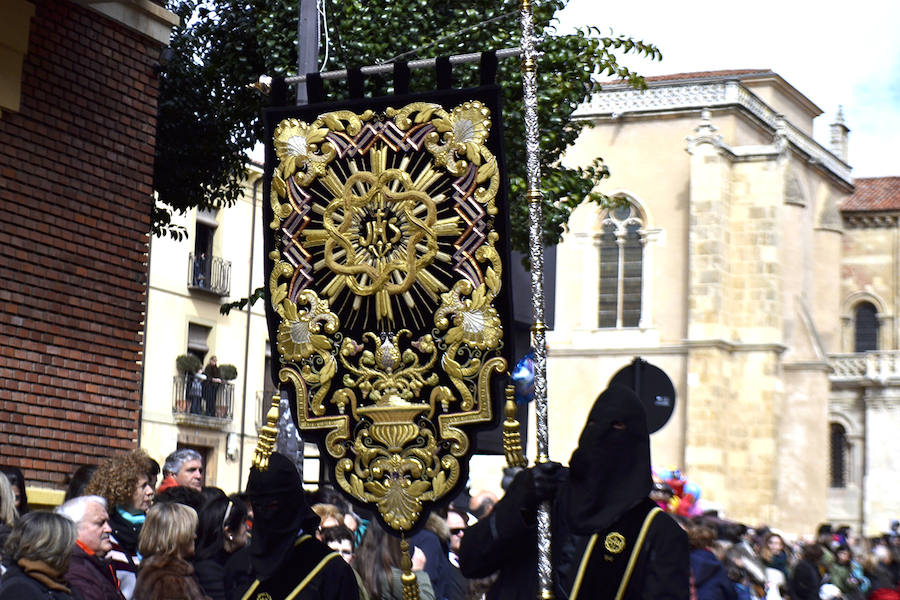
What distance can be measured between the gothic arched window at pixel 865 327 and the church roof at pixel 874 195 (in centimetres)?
364

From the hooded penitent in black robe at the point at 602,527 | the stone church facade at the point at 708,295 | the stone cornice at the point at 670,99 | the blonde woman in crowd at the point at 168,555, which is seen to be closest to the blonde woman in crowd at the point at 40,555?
the blonde woman in crowd at the point at 168,555

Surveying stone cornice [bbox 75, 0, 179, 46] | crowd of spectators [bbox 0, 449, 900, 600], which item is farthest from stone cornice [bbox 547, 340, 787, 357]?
stone cornice [bbox 75, 0, 179, 46]

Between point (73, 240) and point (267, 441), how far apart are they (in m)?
5.05

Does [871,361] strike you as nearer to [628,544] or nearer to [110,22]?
[110,22]

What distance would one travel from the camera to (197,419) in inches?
1328

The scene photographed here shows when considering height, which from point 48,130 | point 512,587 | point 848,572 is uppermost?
point 48,130

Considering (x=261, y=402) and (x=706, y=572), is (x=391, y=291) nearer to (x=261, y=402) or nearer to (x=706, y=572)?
(x=706, y=572)

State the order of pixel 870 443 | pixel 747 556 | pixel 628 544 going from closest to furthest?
pixel 628 544 < pixel 747 556 < pixel 870 443

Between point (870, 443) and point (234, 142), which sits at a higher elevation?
point (234, 142)

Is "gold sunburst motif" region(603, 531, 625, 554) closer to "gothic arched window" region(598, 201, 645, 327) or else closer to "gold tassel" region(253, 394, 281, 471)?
"gold tassel" region(253, 394, 281, 471)

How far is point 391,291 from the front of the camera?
21.3ft

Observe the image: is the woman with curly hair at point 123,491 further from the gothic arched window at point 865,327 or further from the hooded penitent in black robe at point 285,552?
the gothic arched window at point 865,327

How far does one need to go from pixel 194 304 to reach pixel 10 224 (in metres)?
24.9

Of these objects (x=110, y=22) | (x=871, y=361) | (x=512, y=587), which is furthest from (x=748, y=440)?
(x=512, y=587)
